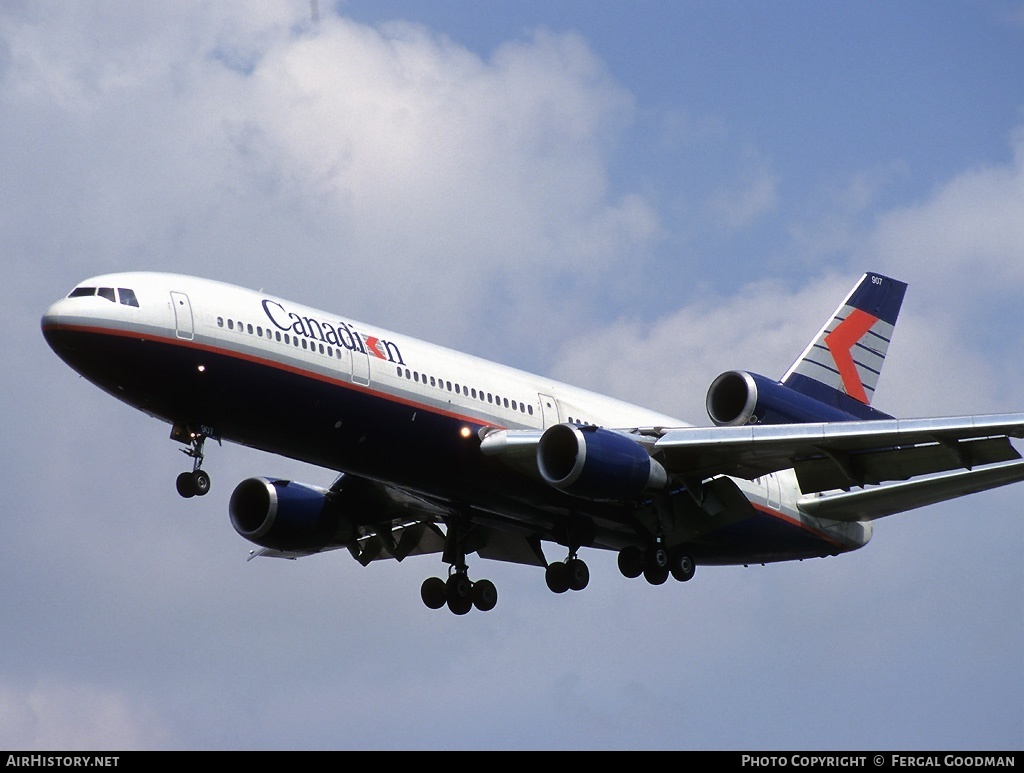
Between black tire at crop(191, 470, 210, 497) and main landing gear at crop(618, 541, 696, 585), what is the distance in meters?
11.8

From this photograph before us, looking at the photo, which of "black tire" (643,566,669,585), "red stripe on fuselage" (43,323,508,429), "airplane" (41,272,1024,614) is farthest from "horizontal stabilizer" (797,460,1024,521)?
"red stripe on fuselage" (43,323,508,429)

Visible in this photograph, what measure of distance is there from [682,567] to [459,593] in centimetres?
593

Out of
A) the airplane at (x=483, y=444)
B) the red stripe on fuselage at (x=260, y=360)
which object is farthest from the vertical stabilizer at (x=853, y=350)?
the red stripe on fuselage at (x=260, y=360)

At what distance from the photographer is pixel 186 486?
34938mm

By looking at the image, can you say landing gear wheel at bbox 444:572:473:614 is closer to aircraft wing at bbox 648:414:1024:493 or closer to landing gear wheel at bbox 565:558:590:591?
landing gear wheel at bbox 565:558:590:591

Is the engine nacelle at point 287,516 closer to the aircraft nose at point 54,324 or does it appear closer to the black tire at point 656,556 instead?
the black tire at point 656,556

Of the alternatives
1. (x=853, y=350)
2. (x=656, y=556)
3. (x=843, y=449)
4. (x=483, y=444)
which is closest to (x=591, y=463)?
(x=483, y=444)

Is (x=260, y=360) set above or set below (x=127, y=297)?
below

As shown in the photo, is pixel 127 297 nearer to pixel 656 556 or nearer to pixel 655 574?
pixel 656 556

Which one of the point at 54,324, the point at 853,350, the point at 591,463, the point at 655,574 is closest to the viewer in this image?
the point at 54,324

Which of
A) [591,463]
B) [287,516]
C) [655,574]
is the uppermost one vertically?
[287,516]

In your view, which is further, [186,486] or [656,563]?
[656,563]

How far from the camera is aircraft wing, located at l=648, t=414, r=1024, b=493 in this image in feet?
123
